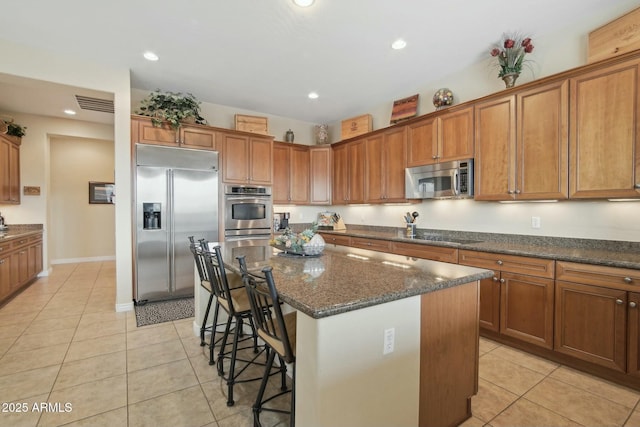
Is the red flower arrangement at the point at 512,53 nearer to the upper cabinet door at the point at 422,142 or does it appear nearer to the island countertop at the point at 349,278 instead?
the upper cabinet door at the point at 422,142

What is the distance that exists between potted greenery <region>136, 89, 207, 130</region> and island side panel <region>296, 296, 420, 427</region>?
358 cm

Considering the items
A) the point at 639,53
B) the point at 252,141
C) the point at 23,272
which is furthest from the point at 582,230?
the point at 23,272

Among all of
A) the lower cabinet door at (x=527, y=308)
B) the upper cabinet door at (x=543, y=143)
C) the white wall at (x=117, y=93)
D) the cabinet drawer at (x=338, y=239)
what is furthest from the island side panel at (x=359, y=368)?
the white wall at (x=117, y=93)

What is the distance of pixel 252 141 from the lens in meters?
4.61

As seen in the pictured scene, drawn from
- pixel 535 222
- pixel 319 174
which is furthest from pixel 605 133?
pixel 319 174

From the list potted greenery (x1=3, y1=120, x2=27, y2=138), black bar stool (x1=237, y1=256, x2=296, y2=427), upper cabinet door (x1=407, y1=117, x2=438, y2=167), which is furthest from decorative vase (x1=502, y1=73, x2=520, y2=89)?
potted greenery (x1=3, y1=120, x2=27, y2=138)

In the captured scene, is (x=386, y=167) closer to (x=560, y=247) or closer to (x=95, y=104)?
(x=560, y=247)

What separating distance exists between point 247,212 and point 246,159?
2.73 ft

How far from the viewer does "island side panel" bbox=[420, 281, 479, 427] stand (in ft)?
4.85

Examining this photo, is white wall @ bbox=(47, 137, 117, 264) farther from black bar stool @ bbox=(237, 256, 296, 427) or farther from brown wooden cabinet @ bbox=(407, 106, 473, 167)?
black bar stool @ bbox=(237, 256, 296, 427)

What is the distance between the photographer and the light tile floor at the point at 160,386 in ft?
5.73

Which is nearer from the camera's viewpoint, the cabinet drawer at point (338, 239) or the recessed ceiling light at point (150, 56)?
the recessed ceiling light at point (150, 56)

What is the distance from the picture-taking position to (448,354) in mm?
1584

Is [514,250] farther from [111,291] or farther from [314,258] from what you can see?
[111,291]
